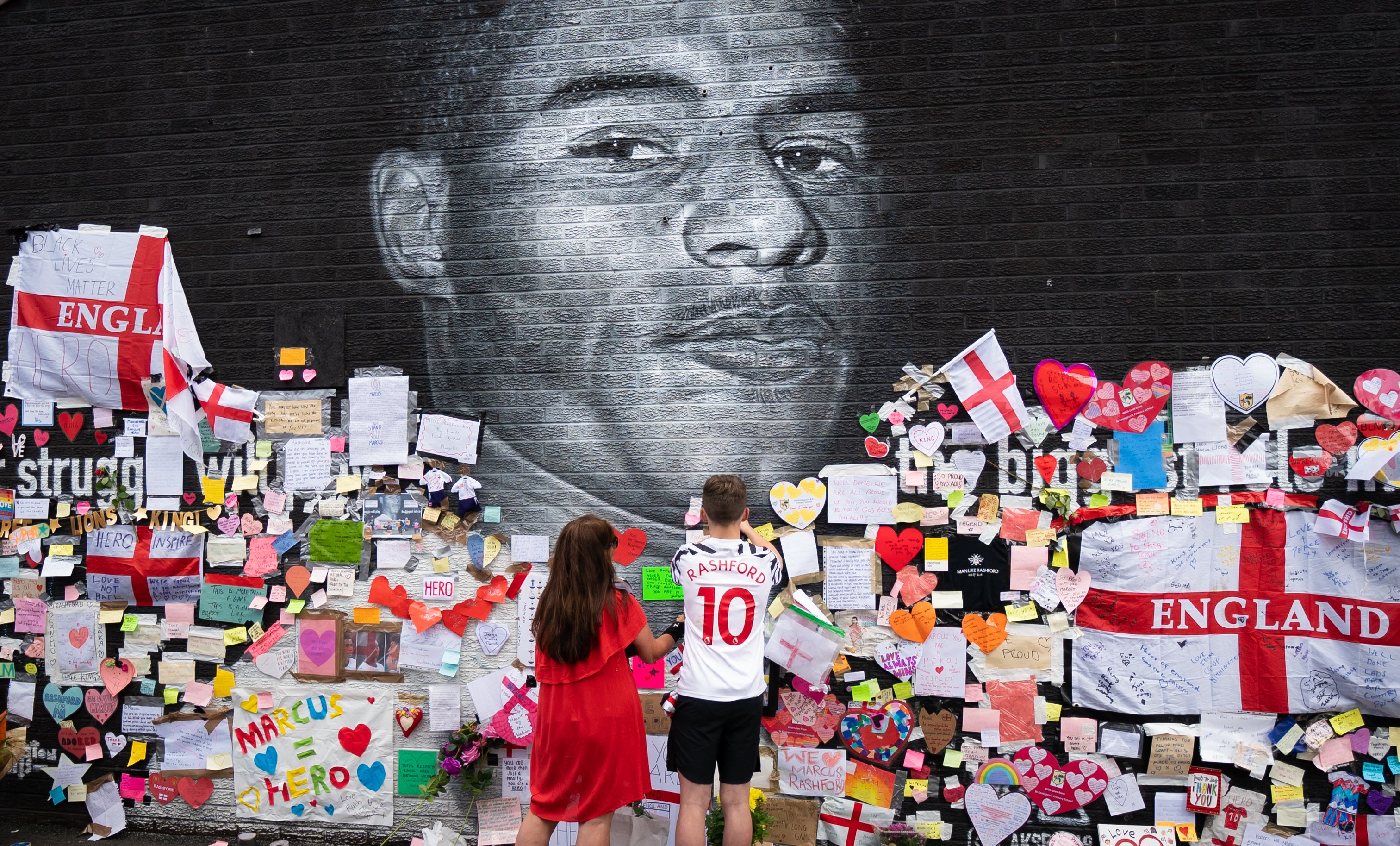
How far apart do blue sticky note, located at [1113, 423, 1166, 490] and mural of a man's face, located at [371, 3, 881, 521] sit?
4.87ft

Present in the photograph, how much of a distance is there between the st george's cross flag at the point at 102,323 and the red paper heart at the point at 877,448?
3.83 metres

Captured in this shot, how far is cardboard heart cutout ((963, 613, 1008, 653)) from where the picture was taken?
3994mm

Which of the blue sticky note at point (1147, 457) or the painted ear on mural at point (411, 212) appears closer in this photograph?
the blue sticky note at point (1147, 457)

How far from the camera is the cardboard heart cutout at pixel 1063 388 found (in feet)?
13.0

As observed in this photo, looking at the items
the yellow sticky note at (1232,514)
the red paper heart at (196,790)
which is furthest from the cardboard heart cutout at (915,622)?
the red paper heart at (196,790)

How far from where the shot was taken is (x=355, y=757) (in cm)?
435

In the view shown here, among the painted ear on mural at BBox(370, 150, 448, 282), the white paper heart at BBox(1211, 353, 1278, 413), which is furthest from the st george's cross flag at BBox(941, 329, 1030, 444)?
the painted ear on mural at BBox(370, 150, 448, 282)

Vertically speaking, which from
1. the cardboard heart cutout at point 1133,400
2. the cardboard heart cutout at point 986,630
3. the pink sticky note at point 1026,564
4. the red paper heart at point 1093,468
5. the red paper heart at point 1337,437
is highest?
the cardboard heart cutout at point 1133,400

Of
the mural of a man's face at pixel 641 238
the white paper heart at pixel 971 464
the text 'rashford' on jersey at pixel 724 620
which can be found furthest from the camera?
the mural of a man's face at pixel 641 238

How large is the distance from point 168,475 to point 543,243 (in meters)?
2.63

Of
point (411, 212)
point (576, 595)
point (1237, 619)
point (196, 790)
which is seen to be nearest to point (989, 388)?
point (1237, 619)

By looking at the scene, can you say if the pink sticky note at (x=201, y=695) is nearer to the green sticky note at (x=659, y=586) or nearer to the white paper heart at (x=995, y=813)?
the green sticky note at (x=659, y=586)

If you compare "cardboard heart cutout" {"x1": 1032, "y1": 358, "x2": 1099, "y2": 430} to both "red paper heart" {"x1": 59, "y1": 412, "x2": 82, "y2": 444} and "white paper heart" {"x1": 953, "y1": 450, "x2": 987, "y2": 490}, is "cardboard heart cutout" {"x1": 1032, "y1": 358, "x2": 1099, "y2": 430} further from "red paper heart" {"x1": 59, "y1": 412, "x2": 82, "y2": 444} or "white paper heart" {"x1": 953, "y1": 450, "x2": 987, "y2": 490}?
"red paper heart" {"x1": 59, "y1": 412, "x2": 82, "y2": 444}

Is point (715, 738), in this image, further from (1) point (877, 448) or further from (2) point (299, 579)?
(2) point (299, 579)
